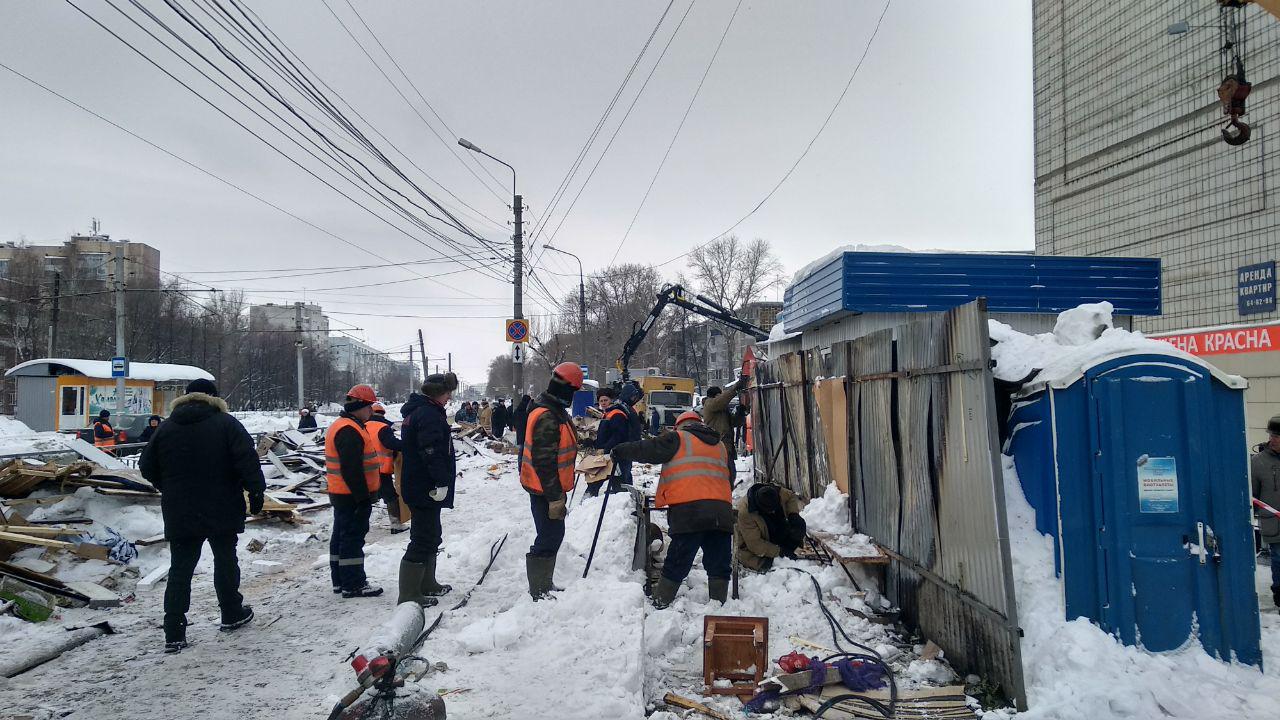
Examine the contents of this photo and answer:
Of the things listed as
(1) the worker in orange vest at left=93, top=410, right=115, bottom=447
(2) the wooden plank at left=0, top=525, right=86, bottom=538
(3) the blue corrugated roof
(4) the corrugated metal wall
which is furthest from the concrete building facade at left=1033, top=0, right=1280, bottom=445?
(1) the worker in orange vest at left=93, top=410, right=115, bottom=447

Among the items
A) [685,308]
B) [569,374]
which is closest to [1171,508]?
[569,374]

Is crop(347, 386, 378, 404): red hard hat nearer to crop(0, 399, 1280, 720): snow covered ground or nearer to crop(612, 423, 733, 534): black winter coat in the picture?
crop(0, 399, 1280, 720): snow covered ground

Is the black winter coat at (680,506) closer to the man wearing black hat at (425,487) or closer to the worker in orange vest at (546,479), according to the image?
the worker in orange vest at (546,479)

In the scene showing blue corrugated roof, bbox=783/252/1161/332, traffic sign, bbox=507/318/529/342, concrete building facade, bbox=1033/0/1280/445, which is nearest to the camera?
concrete building facade, bbox=1033/0/1280/445

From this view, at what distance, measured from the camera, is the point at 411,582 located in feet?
17.0

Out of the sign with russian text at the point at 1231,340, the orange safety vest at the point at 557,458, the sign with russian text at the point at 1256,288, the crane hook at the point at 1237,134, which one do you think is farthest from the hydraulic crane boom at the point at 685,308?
the orange safety vest at the point at 557,458

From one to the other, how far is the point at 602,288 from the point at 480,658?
180ft

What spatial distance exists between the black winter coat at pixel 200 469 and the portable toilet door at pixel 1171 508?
540 centimetres

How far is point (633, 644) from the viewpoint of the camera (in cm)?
414

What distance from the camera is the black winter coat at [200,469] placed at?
15.2ft

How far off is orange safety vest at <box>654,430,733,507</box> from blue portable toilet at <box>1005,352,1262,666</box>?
7.71 ft

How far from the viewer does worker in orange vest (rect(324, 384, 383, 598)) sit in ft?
19.3

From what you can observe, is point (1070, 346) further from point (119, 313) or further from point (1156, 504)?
point (119, 313)

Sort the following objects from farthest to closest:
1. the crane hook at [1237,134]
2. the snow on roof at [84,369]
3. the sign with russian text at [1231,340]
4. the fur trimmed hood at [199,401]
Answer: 1. the snow on roof at [84,369]
2. the sign with russian text at [1231,340]
3. the crane hook at [1237,134]
4. the fur trimmed hood at [199,401]
